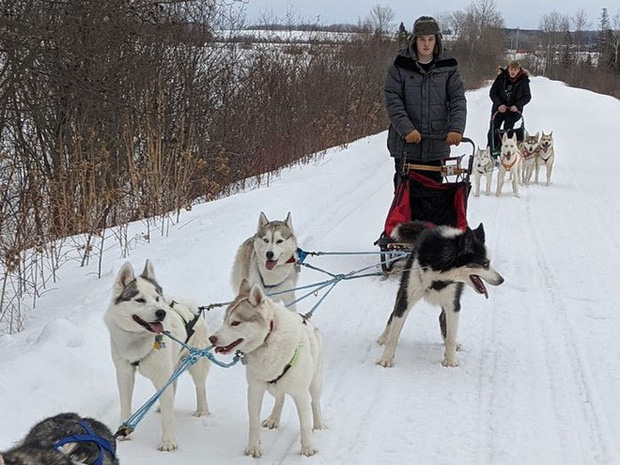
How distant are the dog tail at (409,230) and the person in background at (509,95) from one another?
688 cm

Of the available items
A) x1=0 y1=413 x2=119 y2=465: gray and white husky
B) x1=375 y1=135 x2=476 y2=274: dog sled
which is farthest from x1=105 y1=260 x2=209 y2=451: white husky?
x1=375 y1=135 x2=476 y2=274: dog sled

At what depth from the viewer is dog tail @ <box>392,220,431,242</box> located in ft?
18.0

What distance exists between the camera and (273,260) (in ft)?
15.6

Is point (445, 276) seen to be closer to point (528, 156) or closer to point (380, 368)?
point (380, 368)

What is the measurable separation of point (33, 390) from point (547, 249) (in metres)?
5.71

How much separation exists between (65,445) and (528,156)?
36.6ft

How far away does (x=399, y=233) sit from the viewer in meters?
5.64

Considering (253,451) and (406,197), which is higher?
(406,197)

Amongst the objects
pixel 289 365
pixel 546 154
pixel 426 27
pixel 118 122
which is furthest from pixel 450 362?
pixel 546 154

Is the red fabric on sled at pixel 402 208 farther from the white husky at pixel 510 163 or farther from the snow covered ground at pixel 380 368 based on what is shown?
the white husky at pixel 510 163

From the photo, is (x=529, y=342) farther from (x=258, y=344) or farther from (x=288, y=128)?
(x=288, y=128)

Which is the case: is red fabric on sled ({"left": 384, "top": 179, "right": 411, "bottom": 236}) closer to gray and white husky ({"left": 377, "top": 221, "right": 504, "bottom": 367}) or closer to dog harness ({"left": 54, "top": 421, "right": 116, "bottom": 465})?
gray and white husky ({"left": 377, "top": 221, "right": 504, "bottom": 367})

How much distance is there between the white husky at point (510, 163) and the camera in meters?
10.7

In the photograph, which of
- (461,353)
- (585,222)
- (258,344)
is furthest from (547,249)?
(258,344)
